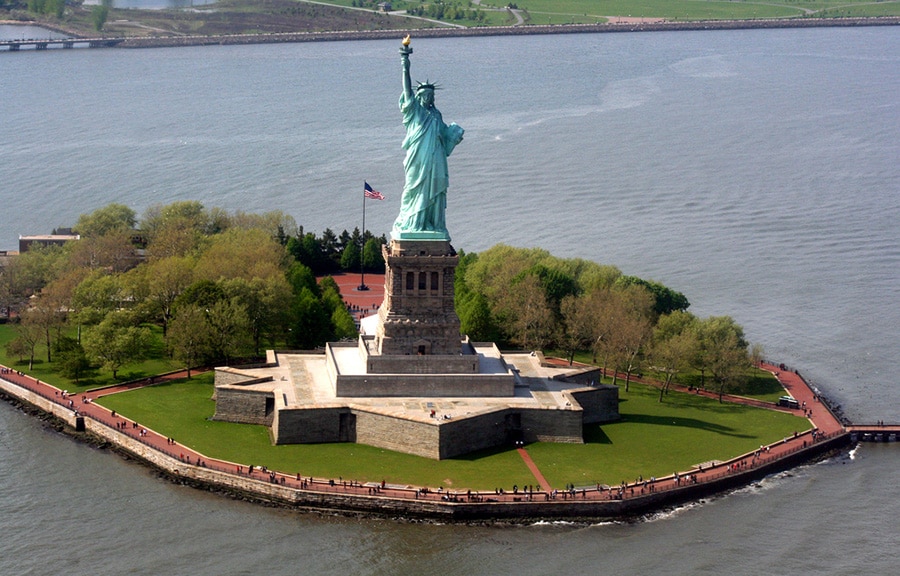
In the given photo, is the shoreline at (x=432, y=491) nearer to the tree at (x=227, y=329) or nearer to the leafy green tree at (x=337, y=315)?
the tree at (x=227, y=329)

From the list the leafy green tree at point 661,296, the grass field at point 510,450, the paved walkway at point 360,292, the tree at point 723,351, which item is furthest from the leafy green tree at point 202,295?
the tree at point 723,351

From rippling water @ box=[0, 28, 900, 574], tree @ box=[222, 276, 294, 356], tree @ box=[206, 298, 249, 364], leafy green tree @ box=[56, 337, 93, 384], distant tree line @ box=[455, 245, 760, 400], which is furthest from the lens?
tree @ box=[222, 276, 294, 356]

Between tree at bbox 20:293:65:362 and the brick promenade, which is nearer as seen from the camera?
the brick promenade

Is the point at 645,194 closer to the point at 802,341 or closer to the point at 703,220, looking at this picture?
the point at 703,220

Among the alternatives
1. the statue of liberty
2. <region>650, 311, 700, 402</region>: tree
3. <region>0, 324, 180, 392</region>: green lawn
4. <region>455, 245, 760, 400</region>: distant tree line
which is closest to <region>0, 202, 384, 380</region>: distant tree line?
<region>0, 324, 180, 392</region>: green lawn

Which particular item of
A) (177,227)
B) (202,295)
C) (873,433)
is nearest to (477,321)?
(202,295)

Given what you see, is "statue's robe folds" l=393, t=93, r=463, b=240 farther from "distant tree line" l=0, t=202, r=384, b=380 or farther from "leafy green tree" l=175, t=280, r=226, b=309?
"leafy green tree" l=175, t=280, r=226, b=309
